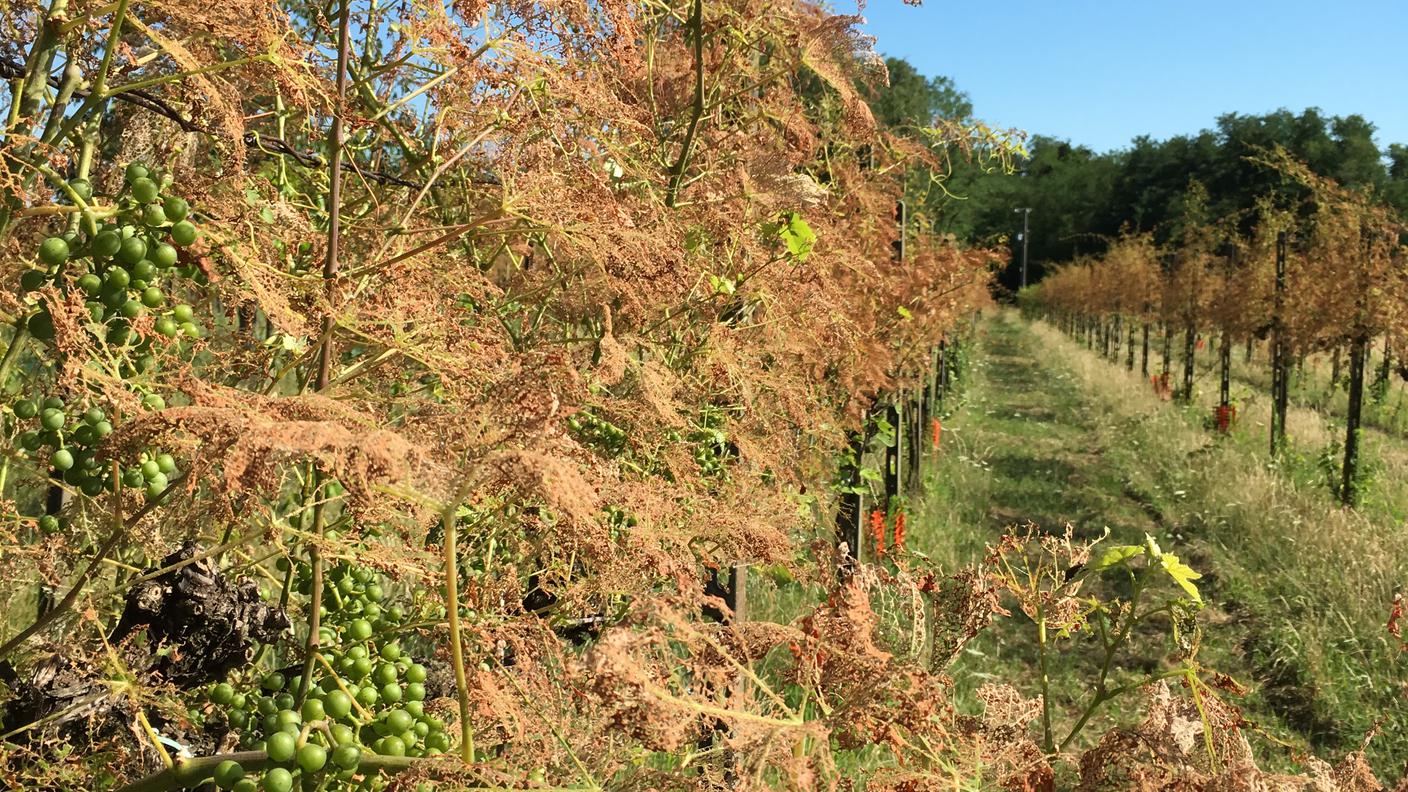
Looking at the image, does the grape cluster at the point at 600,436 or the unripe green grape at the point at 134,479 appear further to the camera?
the grape cluster at the point at 600,436

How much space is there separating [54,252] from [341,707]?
0.51m

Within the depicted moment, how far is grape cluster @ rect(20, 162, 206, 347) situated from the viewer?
3.02ft

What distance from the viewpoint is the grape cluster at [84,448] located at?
1.01 meters

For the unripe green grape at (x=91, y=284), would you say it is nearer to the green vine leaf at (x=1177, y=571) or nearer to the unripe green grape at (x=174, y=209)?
the unripe green grape at (x=174, y=209)

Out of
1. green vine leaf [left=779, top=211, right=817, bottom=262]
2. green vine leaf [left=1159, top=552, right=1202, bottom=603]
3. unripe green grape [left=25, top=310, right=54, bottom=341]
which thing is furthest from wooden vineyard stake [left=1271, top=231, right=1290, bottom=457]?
unripe green grape [left=25, top=310, right=54, bottom=341]

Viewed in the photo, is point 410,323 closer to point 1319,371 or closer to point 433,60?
point 433,60

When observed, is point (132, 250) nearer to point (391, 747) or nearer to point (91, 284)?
point (91, 284)

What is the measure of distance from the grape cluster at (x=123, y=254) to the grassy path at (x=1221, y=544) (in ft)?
6.70

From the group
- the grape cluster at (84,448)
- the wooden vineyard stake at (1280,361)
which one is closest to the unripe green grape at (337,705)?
the grape cluster at (84,448)

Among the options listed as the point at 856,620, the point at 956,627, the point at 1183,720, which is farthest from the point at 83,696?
the point at 1183,720

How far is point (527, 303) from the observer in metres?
1.99

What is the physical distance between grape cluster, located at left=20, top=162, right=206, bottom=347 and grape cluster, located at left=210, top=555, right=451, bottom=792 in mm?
423

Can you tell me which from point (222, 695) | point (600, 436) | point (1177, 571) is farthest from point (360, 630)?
point (1177, 571)

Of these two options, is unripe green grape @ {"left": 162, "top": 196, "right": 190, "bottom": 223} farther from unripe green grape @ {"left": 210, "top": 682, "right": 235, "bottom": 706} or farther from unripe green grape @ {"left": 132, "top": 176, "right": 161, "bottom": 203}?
unripe green grape @ {"left": 210, "top": 682, "right": 235, "bottom": 706}
